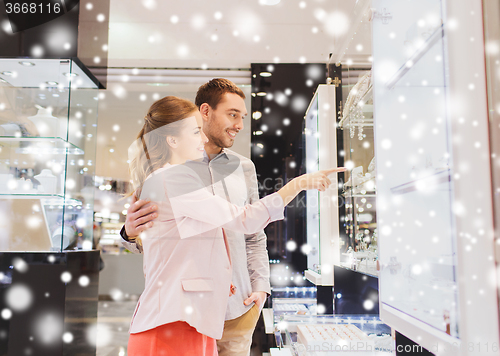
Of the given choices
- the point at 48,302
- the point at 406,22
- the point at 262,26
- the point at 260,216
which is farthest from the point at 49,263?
the point at 262,26

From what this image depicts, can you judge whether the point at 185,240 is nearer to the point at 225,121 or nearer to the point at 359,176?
the point at 225,121

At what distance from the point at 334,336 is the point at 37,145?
7.09 ft

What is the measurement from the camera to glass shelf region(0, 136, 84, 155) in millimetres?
2396

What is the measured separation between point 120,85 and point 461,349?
3633 mm

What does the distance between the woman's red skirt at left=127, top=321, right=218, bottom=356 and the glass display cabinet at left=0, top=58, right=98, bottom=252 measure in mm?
1502

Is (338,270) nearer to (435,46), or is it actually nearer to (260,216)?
(260,216)

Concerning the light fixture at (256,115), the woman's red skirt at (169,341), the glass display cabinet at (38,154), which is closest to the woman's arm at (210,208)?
the woman's red skirt at (169,341)

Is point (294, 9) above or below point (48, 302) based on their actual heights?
above

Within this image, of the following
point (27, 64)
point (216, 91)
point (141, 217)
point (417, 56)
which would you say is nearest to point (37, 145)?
point (27, 64)

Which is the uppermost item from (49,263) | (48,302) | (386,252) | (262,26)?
(262,26)

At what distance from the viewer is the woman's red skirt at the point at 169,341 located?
3.45 ft

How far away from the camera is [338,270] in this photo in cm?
193

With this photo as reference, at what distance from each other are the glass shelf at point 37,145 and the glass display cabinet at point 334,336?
5.98 feet

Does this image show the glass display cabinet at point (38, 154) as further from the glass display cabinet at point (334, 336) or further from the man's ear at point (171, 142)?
the glass display cabinet at point (334, 336)
